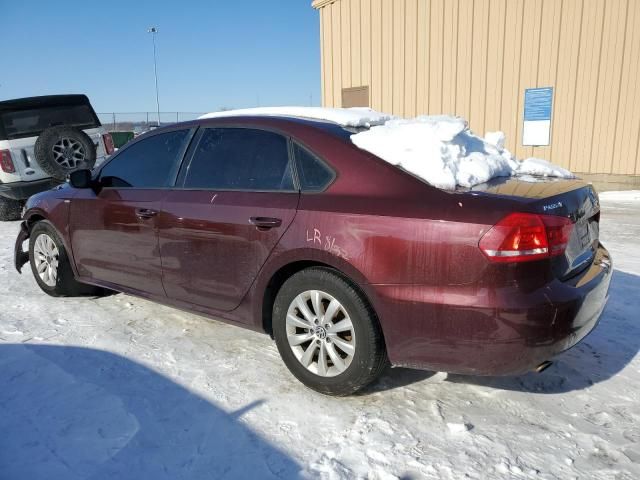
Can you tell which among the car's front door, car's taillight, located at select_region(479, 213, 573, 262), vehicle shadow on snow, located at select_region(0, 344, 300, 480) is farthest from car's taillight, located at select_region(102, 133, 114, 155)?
car's taillight, located at select_region(479, 213, 573, 262)

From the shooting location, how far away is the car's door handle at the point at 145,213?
3.53m

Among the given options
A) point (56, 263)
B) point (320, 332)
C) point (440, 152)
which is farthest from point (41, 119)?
point (440, 152)

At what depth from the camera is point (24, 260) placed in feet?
16.1

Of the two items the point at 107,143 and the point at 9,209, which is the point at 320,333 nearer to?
the point at 107,143

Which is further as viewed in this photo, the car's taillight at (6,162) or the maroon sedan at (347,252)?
the car's taillight at (6,162)

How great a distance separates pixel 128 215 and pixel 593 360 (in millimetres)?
3318

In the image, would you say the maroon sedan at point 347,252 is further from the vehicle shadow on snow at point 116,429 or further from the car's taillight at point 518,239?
the vehicle shadow on snow at point 116,429

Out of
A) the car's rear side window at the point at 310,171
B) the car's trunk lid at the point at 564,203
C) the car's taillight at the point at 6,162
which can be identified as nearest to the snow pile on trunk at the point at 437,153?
the car's trunk lid at the point at 564,203

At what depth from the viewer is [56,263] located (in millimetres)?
4492

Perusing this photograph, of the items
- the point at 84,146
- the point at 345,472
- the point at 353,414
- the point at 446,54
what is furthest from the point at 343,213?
the point at 446,54

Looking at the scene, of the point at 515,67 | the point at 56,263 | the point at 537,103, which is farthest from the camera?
the point at 515,67

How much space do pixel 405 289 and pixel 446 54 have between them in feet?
33.1

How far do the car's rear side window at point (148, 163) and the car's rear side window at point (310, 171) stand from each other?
41.8 inches

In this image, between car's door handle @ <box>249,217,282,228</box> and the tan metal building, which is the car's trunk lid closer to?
car's door handle @ <box>249,217,282,228</box>
